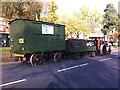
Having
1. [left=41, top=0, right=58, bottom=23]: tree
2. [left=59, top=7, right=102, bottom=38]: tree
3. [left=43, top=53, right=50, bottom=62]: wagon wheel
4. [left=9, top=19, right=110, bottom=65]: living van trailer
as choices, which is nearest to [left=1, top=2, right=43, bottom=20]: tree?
[left=41, top=0, right=58, bottom=23]: tree

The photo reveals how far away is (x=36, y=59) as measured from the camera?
15.0 metres

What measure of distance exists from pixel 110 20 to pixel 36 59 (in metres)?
53.2

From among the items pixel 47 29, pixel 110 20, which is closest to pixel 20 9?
pixel 47 29

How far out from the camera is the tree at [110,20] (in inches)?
2537

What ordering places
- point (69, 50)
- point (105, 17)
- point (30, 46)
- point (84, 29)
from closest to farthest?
point (30, 46) → point (69, 50) → point (84, 29) → point (105, 17)

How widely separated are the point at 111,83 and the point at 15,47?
801cm

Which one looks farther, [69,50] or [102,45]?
[102,45]

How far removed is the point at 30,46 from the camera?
14.4 metres

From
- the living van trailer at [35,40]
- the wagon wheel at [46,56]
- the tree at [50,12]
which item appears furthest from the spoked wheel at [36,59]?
the tree at [50,12]

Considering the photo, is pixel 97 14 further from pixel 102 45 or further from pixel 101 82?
pixel 101 82

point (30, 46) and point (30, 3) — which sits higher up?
point (30, 3)

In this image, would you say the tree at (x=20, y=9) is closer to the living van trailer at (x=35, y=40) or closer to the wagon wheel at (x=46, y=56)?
the living van trailer at (x=35, y=40)

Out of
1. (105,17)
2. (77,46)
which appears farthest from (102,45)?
(105,17)

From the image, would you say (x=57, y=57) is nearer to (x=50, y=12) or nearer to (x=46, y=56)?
(x=46, y=56)
